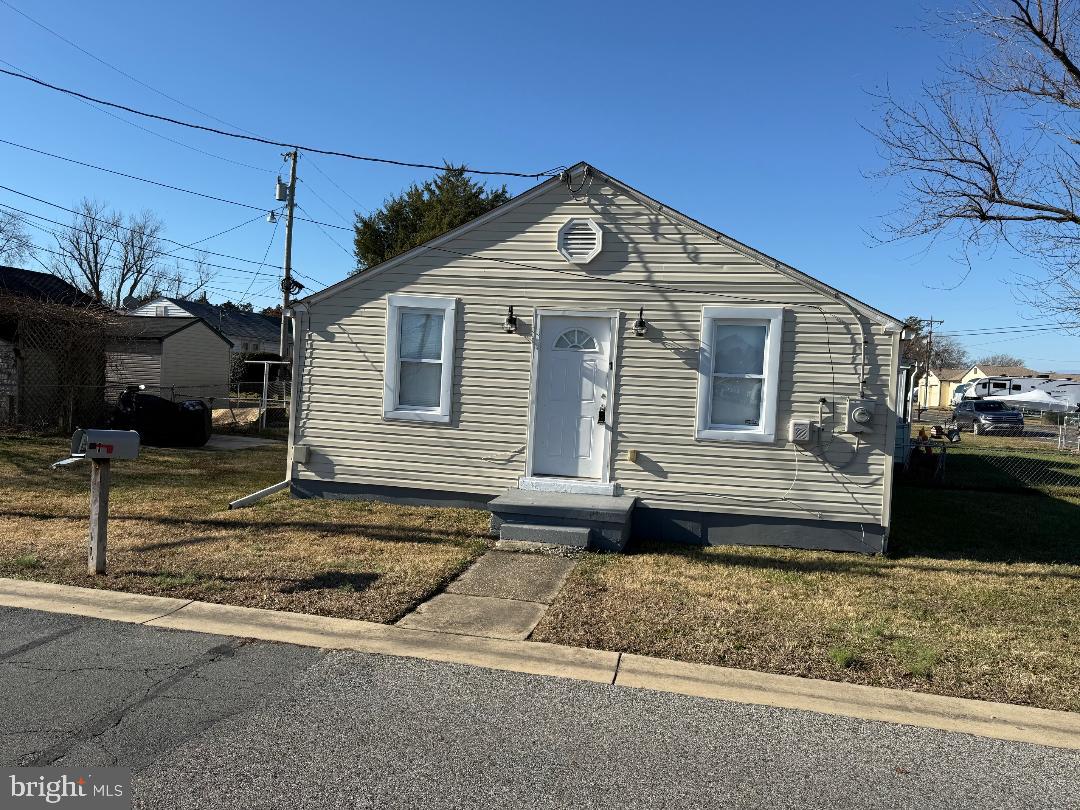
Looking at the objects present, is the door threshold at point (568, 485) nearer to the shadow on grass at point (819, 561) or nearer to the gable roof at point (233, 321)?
the shadow on grass at point (819, 561)

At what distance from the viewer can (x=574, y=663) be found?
191 inches

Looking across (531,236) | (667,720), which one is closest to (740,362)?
(531,236)

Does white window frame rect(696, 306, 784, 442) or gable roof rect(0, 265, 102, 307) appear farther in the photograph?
gable roof rect(0, 265, 102, 307)

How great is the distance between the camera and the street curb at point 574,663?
4.21 meters

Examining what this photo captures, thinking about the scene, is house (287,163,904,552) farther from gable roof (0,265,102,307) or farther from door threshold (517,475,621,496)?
gable roof (0,265,102,307)

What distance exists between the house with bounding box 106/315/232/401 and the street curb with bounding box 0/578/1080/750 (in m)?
15.4

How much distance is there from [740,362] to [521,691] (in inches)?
202

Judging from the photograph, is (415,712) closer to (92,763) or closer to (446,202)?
(92,763)

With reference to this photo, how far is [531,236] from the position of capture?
8945mm

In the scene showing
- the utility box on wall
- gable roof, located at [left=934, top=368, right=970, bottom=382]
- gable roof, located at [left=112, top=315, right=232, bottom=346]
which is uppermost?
gable roof, located at [left=934, top=368, right=970, bottom=382]

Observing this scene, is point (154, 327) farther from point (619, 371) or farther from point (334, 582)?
point (334, 582)

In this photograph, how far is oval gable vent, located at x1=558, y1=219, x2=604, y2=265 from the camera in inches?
344

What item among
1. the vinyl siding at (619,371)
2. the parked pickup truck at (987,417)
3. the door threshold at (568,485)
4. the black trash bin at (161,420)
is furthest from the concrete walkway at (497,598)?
the parked pickup truck at (987,417)

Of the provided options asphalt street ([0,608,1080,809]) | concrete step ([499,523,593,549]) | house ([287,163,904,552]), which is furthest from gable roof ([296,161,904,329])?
asphalt street ([0,608,1080,809])
